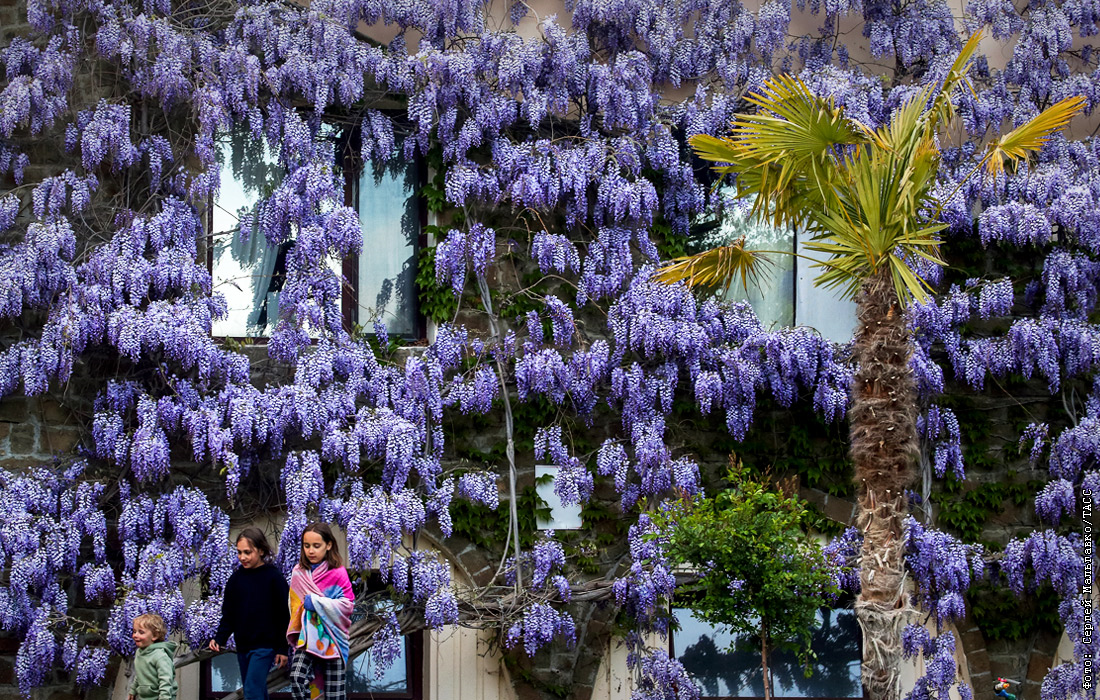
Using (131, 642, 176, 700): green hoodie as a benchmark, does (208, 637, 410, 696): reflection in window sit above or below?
below

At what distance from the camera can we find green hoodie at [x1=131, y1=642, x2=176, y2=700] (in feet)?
20.9

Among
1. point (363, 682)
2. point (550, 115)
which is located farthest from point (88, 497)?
point (550, 115)

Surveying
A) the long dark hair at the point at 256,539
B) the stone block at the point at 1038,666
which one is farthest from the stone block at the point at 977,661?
the long dark hair at the point at 256,539

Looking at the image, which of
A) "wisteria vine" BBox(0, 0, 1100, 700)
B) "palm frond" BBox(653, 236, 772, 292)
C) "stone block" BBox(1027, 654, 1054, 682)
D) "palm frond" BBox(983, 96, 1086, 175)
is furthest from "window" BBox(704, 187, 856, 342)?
"stone block" BBox(1027, 654, 1054, 682)

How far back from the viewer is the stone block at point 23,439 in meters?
8.44

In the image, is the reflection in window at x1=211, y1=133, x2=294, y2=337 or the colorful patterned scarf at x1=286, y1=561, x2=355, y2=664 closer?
the colorful patterned scarf at x1=286, y1=561, x2=355, y2=664

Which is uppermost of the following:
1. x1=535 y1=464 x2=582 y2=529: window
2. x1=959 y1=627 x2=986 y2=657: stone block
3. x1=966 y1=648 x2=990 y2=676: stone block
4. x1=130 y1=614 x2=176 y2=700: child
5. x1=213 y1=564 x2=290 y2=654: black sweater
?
x1=535 y1=464 x2=582 y2=529: window

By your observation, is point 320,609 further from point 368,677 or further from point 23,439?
point 23,439

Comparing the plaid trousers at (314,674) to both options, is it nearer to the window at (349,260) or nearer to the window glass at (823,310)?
the window at (349,260)

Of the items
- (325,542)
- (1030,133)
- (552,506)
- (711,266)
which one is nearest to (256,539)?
(325,542)

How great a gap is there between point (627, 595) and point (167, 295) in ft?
11.2

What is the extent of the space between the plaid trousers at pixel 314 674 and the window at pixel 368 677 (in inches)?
75.5

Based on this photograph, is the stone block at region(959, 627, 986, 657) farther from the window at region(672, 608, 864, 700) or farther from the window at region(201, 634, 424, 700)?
the window at region(201, 634, 424, 700)

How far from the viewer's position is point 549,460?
8.75 m
